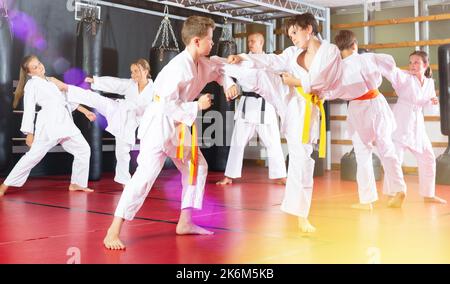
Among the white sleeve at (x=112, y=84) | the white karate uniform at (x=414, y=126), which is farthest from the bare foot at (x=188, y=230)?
the white sleeve at (x=112, y=84)

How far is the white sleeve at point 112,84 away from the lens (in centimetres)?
609

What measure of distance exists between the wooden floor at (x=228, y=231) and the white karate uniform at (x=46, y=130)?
271mm

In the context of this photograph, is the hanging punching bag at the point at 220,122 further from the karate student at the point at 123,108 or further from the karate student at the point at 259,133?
the karate student at the point at 123,108

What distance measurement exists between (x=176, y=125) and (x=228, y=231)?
80 cm

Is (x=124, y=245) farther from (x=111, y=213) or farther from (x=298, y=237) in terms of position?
(x=111, y=213)

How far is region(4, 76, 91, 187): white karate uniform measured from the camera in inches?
205

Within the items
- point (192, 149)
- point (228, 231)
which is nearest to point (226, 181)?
point (228, 231)

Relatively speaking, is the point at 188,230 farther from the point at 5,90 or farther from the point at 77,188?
the point at 5,90

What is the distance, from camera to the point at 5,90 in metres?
5.30

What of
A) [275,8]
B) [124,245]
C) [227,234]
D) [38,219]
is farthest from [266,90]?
[275,8]

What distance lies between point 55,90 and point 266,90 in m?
2.63

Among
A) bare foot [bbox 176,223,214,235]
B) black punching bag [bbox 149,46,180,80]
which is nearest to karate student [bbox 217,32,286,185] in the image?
black punching bag [bbox 149,46,180,80]

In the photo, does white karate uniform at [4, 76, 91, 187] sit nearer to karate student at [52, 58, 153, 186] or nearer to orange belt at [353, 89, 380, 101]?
karate student at [52, 58, 153, 186]

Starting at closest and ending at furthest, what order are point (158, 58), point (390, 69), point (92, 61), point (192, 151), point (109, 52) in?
1. point (192, 151)
2. point (390, 69)
3. point (92, 61)
4. point (158, 58)
5. point (109, 52)
